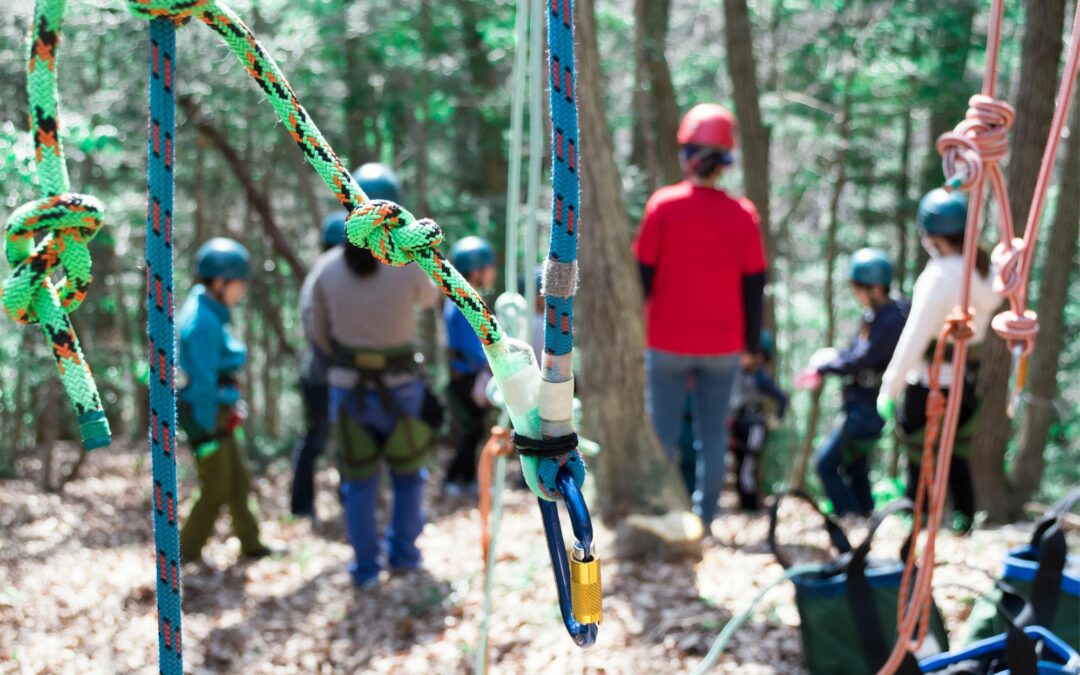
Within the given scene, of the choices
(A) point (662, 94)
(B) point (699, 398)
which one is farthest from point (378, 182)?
(A) point (662, 94)

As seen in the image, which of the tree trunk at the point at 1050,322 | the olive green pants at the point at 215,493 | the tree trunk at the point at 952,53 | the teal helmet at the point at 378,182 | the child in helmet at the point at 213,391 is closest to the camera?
the teal helmet at the point at 378,182

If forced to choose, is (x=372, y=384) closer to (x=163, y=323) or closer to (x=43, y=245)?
(x=163, y=323)

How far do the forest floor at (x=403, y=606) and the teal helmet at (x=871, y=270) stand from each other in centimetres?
176

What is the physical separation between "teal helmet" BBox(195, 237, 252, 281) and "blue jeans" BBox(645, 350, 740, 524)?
2.60 metres

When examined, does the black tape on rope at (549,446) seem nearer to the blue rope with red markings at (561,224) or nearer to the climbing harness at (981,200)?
the blue rope with red markings at (561,224)

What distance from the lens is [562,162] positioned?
1.54m

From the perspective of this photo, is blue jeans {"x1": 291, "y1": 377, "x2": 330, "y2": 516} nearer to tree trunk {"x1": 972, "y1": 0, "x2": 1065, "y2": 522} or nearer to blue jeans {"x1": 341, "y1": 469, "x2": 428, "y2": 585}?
blue jeans {"x1": 341, "y1": 469, "x2": 428, "y2": 585}

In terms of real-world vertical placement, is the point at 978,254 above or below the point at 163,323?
above

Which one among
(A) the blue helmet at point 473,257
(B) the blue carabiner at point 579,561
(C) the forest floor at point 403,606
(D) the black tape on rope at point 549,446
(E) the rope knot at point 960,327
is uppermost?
(A) the blue helmet at point 473,257

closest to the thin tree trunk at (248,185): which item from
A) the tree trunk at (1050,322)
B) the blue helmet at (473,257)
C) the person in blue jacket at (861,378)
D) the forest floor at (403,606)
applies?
the blue helmet at (473,257)

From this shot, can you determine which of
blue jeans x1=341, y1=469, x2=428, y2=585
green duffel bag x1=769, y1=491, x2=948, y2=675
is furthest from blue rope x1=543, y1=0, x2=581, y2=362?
blue jeans x1=341, y1=469, x2=428, y2=585

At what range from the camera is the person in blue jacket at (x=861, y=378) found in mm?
6301

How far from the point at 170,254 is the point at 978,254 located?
4736 mm

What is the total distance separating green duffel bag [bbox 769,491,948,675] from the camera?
2.97 metres
